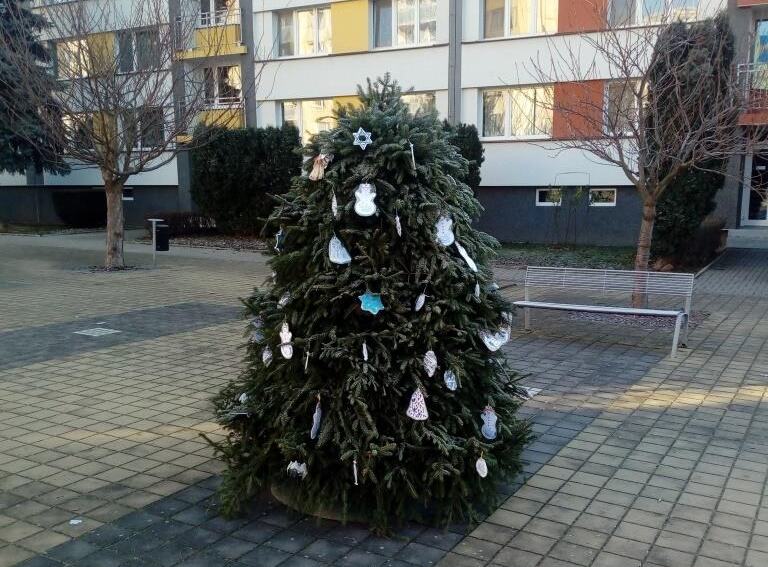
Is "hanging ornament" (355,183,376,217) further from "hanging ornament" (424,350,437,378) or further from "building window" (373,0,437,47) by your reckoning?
"building window" (373,0,437,47)

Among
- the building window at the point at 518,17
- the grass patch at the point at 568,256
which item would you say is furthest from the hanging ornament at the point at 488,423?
the building window at the point at 518,17

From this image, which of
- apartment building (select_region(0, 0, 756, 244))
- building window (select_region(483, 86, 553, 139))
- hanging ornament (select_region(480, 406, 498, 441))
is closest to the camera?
hanging ornament (select_region(480, 406, 498, 441))

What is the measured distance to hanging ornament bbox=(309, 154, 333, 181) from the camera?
3.74 meters

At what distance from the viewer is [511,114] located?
814 inches

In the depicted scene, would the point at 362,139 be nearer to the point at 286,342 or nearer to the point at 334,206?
the point at 334,206

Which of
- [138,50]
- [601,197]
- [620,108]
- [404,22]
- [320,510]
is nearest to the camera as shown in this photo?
[320,510]

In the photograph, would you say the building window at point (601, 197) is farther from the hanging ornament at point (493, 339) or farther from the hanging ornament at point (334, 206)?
the hanging ornament at point (334, 206)

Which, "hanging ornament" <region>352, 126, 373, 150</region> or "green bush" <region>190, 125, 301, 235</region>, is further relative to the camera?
"green bush" <region>190, 125, 301, 235</region>

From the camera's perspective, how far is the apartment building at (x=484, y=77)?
19.7 meters

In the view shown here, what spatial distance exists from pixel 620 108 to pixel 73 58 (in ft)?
35.3

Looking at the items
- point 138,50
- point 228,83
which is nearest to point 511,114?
point 228,83

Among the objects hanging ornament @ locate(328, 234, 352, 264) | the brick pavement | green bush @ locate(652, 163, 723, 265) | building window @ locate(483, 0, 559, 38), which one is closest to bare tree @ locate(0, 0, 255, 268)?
the brick pavement

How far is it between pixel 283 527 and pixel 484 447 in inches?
44.9

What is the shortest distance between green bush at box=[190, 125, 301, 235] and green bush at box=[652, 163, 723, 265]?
1012cm
